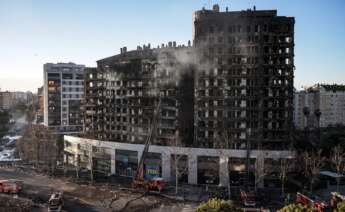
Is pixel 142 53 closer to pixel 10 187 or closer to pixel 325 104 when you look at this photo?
pixel 10 187

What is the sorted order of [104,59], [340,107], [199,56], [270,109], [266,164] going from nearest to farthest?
1. [266,164]
2. [270,109]
3. [199,56]
4. [104,59]
5. [340,107]

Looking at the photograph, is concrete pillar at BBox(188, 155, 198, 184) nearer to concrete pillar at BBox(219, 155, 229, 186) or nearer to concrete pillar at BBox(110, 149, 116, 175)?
concrete pillar at BBox(219, 155, 229, 186)

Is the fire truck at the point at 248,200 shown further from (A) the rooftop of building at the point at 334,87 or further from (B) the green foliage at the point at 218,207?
(A) the rooftop of building at the point at 334,87

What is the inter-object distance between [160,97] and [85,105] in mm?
24284

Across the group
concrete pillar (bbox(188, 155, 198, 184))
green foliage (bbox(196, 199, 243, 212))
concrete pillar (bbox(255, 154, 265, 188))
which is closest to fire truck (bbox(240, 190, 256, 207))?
concrete pillar (bbox(255, 154, 265, 188))

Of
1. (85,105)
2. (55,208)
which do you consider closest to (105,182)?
(55,208)

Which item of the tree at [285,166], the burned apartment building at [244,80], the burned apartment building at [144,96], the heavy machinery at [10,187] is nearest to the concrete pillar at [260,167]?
the tree at [285,166]

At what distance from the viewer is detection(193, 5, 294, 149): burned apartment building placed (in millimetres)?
58062

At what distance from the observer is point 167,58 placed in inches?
2611

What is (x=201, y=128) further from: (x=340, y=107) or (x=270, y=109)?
(x=340, y=107)

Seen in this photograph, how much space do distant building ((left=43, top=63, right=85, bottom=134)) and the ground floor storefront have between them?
183ft

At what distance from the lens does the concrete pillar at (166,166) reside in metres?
58.8

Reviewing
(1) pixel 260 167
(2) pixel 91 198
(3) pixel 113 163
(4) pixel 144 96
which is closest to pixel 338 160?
(1) pixel 260 167

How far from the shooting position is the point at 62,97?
115 meters
